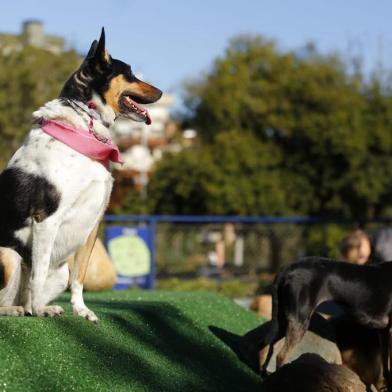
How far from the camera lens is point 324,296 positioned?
26.2 ft

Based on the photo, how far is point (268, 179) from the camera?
108 ft

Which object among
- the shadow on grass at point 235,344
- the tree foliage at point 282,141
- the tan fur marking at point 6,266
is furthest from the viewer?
the tree foliage at point 282,141

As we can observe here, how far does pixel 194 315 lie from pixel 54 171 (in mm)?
2903

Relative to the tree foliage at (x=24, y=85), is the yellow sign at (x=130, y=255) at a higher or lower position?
lower

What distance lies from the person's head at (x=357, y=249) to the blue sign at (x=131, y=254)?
710cm

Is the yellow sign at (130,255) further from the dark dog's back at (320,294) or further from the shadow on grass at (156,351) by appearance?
the dark dog's back at (320,294)

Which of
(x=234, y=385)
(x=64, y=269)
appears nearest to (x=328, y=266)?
(x=234, y=385)

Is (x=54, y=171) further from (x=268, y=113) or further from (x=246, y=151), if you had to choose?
(x=268, y=113)

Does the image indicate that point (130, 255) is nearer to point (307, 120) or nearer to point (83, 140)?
point (83, 140)

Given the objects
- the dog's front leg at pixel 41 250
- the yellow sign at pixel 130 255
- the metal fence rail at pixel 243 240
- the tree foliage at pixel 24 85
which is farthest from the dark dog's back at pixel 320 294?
the tree foliage at pixel 24 85

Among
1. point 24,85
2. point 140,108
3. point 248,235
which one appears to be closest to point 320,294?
point 140,108

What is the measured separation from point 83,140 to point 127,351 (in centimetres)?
152

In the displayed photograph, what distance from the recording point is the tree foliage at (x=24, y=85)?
1134 inches

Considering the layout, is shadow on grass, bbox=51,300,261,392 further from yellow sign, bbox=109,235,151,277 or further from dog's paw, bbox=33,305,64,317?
yellow sign, bbox=109,235,151,277
